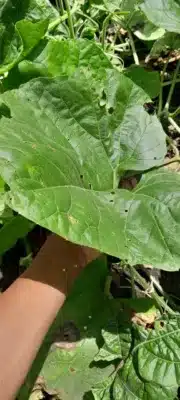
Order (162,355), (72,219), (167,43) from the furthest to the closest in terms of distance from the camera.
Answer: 1. (167,43)
2. (162,355)
3. (72,219)

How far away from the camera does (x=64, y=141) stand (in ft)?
4.85

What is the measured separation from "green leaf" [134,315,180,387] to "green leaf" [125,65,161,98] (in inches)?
25.1

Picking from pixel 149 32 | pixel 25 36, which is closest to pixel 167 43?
pixel 149 32

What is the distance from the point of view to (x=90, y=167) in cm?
150

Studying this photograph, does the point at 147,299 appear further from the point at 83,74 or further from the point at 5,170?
the point at 5,170

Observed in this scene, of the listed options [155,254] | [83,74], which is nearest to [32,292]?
[155,254]

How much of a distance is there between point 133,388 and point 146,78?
813 mm

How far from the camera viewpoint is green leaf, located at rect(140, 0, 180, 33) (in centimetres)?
171

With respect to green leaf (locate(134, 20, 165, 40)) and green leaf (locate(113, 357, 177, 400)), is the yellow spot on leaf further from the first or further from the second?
green leaf (locate(134, 20, 165, 40))

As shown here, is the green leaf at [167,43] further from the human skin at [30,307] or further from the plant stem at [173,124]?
the human skin at [30,307]

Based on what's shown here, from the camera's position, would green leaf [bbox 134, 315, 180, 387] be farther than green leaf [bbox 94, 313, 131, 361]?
No

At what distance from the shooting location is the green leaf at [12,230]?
162cm

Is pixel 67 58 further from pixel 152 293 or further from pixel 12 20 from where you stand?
pixel 152 293

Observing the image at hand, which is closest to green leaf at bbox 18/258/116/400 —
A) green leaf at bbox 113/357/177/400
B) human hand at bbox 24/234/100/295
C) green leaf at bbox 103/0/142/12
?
green leaf at bbox 113/357/177/400
